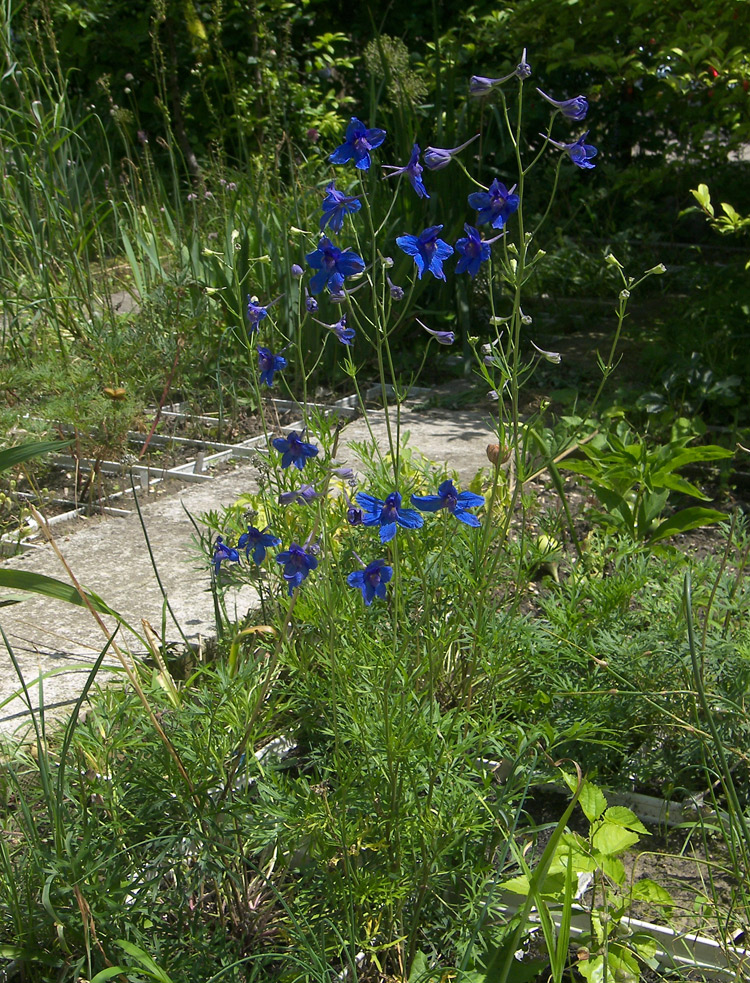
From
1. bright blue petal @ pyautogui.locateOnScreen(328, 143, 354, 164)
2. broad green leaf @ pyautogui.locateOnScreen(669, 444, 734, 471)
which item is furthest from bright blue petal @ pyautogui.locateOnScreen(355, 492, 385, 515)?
broad green leaf @ pyautogui.locateOnScreen(669, 444, 734, 471)

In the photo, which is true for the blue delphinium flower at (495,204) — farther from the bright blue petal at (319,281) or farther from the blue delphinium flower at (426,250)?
the bright blue petal at (319,281)

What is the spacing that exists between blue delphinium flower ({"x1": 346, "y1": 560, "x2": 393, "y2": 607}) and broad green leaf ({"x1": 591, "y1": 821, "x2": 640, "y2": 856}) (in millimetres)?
518

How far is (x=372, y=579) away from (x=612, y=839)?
1.83 ft

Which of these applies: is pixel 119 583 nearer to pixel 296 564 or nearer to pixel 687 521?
pixel 296 564

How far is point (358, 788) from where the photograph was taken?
155cm

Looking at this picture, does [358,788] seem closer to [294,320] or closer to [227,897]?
[227,897]

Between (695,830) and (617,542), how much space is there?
0.74 metres

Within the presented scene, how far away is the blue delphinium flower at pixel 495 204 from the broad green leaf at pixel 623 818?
1000 mm

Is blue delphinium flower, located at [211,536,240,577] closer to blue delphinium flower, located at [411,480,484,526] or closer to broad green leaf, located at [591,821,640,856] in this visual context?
blue delphinium flower, located at [411,480,484,526]

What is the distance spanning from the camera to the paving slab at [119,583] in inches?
82.4

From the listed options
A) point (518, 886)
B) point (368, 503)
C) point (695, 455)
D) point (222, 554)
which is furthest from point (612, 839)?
point (695, 455)

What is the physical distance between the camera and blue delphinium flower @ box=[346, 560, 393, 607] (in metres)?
1.49

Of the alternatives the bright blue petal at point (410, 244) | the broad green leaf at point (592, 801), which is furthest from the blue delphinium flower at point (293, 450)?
the broad green leaf at point (592, 801)

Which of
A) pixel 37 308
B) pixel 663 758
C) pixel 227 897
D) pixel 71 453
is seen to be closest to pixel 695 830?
pixel 663 758
